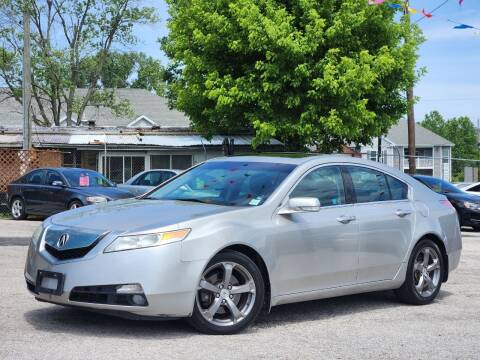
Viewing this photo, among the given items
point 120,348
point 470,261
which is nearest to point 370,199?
point 120,348

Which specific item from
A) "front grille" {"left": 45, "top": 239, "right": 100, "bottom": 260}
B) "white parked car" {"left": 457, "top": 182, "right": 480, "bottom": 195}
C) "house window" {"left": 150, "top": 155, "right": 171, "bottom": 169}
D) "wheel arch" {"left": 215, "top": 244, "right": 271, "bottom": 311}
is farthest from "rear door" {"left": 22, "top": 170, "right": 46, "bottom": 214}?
"wheel arch" {"left": 215, "top": 244, "right": 271, "bottom": 311}

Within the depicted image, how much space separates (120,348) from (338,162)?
2.92 metres

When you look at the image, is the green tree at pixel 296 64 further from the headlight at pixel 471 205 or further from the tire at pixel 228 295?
the tire at pixel 228 295

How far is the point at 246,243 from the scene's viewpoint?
5.94 metres

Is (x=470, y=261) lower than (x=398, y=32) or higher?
lower

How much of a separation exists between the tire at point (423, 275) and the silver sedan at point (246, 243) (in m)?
0.01

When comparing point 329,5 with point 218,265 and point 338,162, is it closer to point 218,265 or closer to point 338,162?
point 338,162

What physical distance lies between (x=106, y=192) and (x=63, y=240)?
12.8 meters

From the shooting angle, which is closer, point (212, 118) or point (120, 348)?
point (120, 348)

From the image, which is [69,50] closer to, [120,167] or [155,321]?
[120,167]

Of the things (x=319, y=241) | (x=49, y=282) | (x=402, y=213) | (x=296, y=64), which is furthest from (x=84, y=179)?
(x=49, y=282)

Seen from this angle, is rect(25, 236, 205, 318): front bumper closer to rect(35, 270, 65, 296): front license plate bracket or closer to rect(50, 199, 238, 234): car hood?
rect(35, 270, 65, 296): front license plate bracket

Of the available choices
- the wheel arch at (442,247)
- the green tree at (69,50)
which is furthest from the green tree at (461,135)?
the wheel arch at (442,247)

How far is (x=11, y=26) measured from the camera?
32.7 meters
